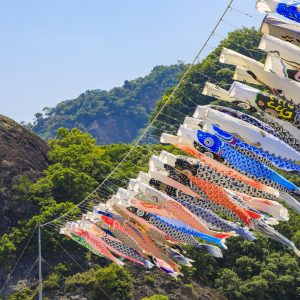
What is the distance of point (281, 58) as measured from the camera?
124 feet

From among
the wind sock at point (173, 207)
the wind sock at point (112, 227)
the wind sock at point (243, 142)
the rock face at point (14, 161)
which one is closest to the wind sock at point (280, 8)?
the wind sock at point (243, 142)

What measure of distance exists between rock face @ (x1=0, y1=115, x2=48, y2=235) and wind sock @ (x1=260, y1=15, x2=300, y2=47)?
96.8ft

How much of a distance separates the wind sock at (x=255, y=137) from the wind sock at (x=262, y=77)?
170 cm

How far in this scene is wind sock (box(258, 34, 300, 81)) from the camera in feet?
A: 123

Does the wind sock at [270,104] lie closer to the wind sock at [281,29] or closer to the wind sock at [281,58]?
the wind sock at [281,58]

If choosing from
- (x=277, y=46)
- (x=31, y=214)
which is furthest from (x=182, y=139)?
(x=31, y=214)

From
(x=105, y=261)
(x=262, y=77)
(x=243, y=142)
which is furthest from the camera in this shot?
(x=105, y=261)

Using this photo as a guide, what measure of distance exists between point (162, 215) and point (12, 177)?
960 inches

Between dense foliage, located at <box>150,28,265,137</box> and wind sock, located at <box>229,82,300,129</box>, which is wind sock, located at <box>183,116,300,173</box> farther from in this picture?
dense foliage, located at <box>150,28,265,137</box>

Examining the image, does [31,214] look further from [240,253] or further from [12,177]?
[240,253]

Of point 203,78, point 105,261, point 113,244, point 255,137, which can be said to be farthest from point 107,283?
point 203,78

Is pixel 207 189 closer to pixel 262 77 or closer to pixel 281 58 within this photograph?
pixel 262 77

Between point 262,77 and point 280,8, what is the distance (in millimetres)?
2728

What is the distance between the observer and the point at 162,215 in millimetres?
43781
